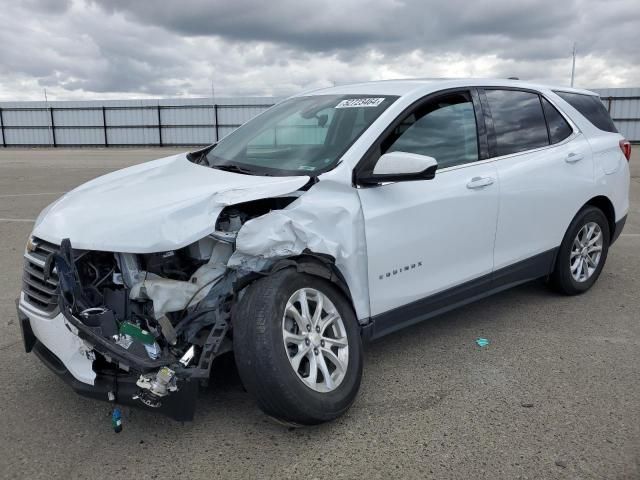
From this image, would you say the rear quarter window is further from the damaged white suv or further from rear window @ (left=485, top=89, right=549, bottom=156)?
the damaged white suv

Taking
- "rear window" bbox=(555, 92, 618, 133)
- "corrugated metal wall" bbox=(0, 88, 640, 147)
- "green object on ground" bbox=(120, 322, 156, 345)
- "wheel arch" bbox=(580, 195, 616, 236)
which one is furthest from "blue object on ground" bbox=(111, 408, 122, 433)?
"corrugated metal wall" bbox=(0, 88, 640, 147)

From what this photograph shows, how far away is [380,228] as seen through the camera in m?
3.18

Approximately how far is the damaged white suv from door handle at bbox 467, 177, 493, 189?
15 mm

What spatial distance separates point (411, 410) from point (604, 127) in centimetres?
327

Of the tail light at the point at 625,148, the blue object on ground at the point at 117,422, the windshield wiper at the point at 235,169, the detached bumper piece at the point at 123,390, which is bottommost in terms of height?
the blue object on ground at the point at 117,422

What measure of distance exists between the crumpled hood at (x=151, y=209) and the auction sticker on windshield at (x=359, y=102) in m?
0.83

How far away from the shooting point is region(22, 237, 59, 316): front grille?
286cm

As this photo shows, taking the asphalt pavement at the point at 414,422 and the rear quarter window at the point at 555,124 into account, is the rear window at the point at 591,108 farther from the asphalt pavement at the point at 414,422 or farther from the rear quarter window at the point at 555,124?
the asphalt pavement at the point at 414,422

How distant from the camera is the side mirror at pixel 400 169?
122 inches

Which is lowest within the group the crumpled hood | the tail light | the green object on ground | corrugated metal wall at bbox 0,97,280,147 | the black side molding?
the black side molding

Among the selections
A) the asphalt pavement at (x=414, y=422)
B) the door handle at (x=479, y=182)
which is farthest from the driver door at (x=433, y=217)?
the asphalt pavement at (x=414, y=422)

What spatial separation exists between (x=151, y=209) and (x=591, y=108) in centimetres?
388

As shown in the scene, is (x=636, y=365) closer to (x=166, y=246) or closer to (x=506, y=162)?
(x=506, y=162)

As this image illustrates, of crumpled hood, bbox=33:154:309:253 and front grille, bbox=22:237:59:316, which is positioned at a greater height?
crumpled hood, bbox=33:154:309:253
